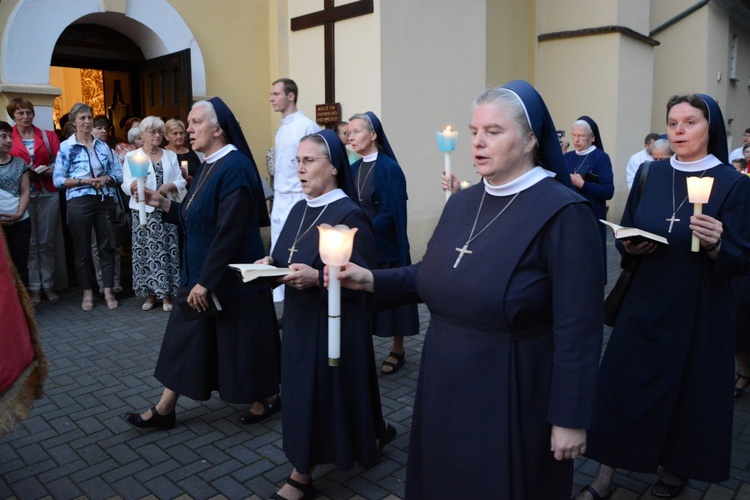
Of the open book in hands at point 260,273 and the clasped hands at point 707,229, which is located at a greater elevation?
the clasped hands at point 707,229

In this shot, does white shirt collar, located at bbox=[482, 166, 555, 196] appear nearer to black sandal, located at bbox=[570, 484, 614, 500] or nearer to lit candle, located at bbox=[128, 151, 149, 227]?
black sandal, located at bbox=[570, 484, 614, 500]

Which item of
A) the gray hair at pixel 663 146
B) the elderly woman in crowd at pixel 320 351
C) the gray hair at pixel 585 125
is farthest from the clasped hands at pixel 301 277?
the gray hair at pixel 663 146

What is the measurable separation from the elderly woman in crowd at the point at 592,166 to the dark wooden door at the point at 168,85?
5.05 m

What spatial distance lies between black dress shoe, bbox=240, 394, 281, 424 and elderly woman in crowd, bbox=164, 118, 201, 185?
12.2 feet

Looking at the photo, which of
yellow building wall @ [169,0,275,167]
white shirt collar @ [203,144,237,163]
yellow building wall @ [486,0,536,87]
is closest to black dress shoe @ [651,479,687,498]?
white shirt collar @ [203,144,237,163]

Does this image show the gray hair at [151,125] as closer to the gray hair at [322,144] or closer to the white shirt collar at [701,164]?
the gray hair at [322,144]

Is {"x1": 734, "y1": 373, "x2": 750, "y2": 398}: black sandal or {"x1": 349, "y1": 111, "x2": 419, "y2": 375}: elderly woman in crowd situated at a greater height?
{"x1": 349, "y1": 111, "x2": 419, "y2": 375}: elderly woman in crowd

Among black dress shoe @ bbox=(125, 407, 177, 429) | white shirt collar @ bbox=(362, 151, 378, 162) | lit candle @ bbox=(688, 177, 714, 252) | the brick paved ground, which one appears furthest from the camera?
white shirt collar @ bbox=(362, 151, 378, 162)

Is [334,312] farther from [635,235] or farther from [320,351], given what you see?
[635,235]

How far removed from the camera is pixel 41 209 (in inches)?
309

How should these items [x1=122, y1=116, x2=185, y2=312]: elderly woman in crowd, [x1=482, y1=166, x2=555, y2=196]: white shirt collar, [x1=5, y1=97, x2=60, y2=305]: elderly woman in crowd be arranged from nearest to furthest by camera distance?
[x1=482, y1=166, x2=555, y2=196]: white shirt collar → [x1=122, y1=116, x2=185, y2=312]: elderly woman in crowd → [x1=5, y1=97, x2=60, y2=305]: elderly woman in crowd

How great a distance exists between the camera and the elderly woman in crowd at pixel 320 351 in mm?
3439

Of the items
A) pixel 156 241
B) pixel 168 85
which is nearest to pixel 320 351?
pixel 156 241

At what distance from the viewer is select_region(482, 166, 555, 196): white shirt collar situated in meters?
2.32
